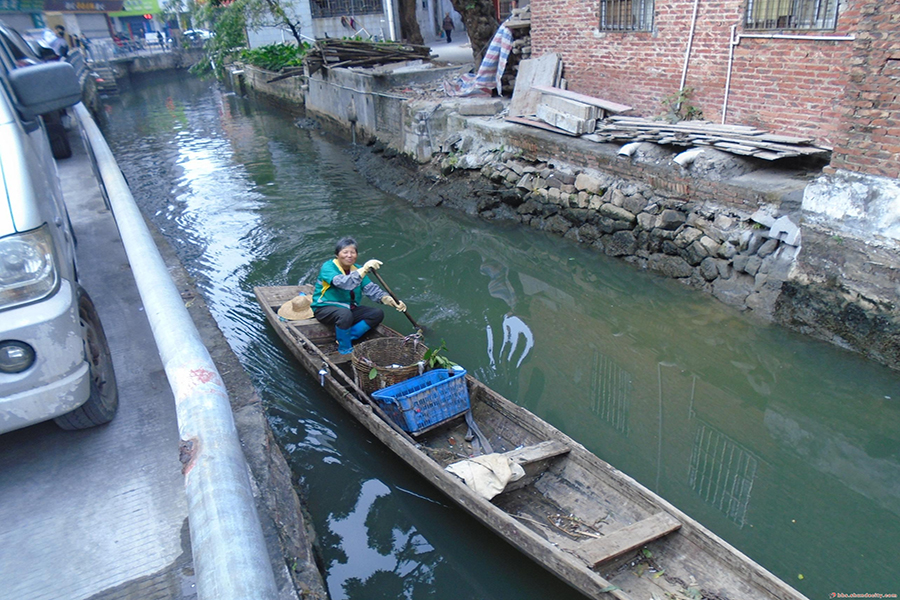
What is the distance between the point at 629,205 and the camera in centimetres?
Result: 924

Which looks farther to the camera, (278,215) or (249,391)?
(278,215)

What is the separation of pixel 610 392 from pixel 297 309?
12.3 ft

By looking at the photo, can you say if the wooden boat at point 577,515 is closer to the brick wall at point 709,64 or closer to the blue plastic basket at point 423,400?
the blue plastic basket at point 423,400

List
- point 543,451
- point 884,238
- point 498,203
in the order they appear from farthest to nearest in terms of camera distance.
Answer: point 498,203 < point 884,238 < point 543,451

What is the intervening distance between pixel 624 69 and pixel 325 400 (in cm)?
785

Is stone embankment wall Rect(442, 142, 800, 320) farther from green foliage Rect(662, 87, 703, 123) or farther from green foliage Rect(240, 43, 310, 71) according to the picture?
green foliage Rect(240, 43, 310, 71)

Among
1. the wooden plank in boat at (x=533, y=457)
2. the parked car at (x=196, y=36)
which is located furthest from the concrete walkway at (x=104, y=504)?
the parked car at (x=196, y=36)

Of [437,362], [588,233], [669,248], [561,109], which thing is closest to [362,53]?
[561,109]

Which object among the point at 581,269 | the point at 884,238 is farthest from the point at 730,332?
the point at 581,269

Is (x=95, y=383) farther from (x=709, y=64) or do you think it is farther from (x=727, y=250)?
(x=709, y=64)

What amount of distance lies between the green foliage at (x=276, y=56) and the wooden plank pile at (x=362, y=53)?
20.0 ft

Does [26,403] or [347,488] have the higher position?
[26,403]

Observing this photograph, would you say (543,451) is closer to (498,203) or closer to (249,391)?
(249,391)

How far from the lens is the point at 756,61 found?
859 centimetres
